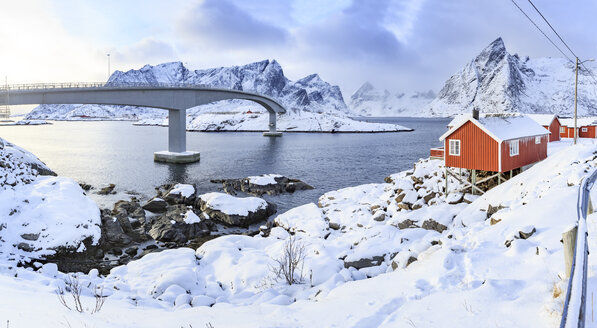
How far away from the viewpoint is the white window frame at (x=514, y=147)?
2467cm

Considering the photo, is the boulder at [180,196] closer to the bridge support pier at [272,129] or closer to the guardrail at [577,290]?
the guardrail at [577,290]

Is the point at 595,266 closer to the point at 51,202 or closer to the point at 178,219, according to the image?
the point at 178,219

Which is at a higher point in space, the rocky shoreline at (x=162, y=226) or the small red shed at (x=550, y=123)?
the small red shed at (x=550, y=123)

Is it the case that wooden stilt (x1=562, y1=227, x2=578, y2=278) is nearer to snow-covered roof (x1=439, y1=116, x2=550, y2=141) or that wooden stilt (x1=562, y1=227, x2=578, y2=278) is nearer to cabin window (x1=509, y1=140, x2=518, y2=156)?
snow-covered roof (x1=439, y1=116, x2=550, y2=141)

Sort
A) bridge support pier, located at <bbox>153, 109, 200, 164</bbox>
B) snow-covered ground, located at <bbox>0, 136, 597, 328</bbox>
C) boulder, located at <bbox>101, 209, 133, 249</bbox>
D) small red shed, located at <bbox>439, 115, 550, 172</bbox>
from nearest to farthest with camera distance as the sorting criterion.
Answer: snow-covered ground, located at <bbox>0, 136, 597, 328</bbox>, boulder, located at <bbox>101, 209, 133, 249</bbox>, small red shed, located at <bbox>439, 115, 550, 172</bbox>, bridge support pier, located at <bbox>153, 109, 200, 164</bbox>

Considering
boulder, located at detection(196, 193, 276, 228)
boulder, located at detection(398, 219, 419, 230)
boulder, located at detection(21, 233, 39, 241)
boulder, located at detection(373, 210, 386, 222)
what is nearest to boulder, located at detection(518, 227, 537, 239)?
boulder, located at detection(398, 219, 419, 230)

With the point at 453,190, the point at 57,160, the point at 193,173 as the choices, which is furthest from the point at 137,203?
the point at 57,160

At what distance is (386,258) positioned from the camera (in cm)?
1202

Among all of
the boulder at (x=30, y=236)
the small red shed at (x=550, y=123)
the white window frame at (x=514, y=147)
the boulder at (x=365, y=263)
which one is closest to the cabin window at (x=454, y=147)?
the white window frame at (x=514, y=147)

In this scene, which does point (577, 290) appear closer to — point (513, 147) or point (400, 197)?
point (400, 197)

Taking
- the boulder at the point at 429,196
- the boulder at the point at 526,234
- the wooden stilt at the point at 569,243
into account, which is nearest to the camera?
the wooden stilt at the point at 569,243

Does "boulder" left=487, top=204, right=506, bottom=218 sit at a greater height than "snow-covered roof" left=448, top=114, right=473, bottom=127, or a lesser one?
lesser

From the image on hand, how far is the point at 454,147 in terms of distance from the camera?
1038 inches

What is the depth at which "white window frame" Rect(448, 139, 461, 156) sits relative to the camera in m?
26.2
